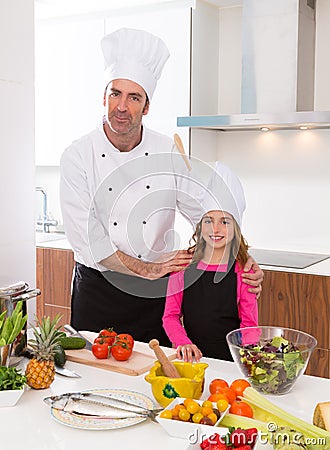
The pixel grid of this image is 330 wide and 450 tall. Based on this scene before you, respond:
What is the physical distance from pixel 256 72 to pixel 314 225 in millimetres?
791

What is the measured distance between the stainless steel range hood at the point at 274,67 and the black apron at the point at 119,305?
1.07 metres

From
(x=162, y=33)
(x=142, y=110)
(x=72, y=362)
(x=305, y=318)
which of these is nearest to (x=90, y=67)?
(x=162, y=33)

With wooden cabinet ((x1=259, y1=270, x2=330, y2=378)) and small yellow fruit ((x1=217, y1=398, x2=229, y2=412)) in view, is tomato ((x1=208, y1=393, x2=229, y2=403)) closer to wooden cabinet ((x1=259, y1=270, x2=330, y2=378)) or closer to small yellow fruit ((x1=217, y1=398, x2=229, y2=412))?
small yellow fruit ((x1=217, y1=398, x2=229, y2=412))

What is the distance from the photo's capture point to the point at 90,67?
10.9 feet

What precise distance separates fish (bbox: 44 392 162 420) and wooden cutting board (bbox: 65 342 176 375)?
21cm

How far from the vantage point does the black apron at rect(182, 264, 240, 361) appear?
1.99m

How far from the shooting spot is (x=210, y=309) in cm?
202

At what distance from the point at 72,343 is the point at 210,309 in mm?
530

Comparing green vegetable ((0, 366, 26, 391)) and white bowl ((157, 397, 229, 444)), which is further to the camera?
green vegetable ((0, 366, 26, 391))

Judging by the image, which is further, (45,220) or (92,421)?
(45,220)

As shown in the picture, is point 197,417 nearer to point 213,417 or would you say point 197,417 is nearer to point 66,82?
point 213,417

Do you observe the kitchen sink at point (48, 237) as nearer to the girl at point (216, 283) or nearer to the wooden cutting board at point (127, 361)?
the girl at point (216, 283)

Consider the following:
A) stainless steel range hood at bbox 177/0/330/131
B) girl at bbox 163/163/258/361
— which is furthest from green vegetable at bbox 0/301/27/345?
stainless steel range hood at bbox 177/0/330/131

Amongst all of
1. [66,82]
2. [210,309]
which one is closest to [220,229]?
[210,309]
